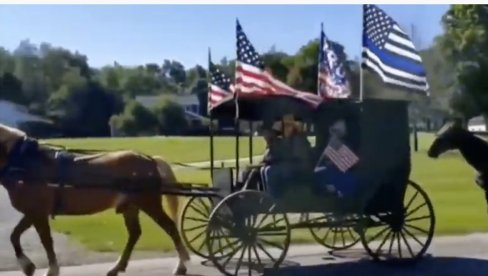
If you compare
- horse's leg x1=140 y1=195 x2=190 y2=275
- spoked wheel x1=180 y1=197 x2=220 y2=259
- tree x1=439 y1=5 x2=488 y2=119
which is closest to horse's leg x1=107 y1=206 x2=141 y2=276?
horse's leg x1=140 y1=195 x2=190 y2=275

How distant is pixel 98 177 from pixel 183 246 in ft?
4.26

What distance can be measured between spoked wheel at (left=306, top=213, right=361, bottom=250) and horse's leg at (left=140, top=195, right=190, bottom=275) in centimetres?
147

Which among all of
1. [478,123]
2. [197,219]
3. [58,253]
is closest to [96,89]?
[58,253]

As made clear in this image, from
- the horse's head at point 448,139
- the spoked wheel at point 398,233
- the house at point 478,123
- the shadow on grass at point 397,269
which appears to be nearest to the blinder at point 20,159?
the shadow on grass at point 397,269

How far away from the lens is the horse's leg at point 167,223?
1037 cm

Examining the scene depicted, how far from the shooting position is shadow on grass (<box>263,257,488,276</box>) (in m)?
10.3

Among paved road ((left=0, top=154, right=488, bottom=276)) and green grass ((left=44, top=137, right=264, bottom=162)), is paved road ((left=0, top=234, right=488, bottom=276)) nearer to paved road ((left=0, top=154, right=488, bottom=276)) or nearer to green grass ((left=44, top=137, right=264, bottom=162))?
paved road ((left=0, top=154, right=488, bottom=276))

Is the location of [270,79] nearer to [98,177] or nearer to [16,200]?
[98,177]

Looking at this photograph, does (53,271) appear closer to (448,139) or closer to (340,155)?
(340,155)

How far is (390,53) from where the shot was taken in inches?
456

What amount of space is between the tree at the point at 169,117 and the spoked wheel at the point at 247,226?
613cm

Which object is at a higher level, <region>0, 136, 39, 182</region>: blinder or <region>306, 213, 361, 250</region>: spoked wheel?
<region>0, 136, 39, 182</region>: blinder

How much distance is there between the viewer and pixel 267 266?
10094mm

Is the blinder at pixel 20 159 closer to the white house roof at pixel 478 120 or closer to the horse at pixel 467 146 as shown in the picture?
the horse at pixel 467 146
